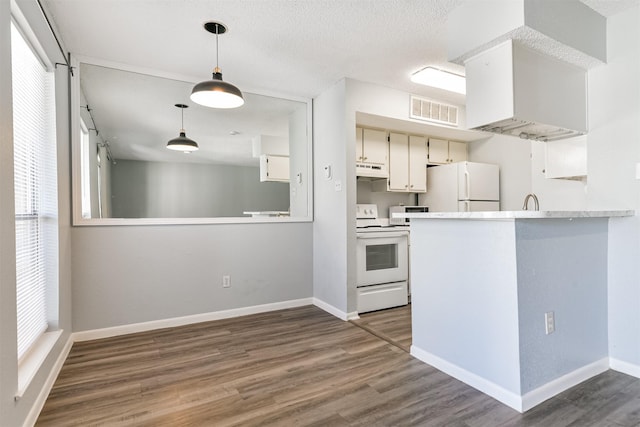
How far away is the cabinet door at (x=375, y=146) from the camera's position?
395 centimetres

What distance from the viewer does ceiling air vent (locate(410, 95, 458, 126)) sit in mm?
3838

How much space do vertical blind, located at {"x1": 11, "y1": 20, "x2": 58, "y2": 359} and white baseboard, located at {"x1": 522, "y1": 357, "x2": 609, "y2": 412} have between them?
9.35 ft

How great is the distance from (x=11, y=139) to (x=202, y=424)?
1.67 m

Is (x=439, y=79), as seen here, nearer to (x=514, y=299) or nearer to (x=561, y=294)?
(x=561, y=294)

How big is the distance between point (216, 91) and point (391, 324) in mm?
2573

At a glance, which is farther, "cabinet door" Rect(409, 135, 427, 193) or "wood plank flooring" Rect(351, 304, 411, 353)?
"cabinet door" Rect(409, 135, 427, 193)

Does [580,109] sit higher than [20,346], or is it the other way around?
[580,109]

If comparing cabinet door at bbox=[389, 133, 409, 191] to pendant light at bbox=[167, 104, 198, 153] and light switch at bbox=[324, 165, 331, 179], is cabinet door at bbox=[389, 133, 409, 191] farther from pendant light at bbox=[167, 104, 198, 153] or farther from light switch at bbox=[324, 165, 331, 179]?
pendant light at bbox=[167, 104, 198, 153]

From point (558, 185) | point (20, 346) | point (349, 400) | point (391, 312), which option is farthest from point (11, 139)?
point (558, 185)

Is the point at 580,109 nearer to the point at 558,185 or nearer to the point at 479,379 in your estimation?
the point at 558,185

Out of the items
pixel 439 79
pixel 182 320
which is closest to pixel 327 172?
pixel 439 79

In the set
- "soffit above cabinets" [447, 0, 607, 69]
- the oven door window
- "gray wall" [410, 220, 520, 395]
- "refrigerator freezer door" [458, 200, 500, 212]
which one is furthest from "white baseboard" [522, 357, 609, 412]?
"refrigerator freezer door" [458, 200, 500, 212]

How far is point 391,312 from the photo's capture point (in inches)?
144

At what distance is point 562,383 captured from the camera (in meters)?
2.03
